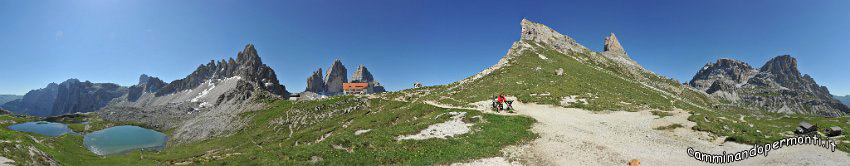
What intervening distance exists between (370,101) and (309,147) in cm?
4121

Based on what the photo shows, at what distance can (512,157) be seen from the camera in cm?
2744

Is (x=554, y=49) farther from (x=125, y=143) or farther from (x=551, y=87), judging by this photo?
(x=125, y=143)

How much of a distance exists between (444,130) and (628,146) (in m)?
16.6

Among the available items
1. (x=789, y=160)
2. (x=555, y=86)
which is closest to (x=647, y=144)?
(x=789, y=160)

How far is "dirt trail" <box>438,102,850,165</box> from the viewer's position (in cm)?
2564

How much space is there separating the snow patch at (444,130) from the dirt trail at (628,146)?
7251mm

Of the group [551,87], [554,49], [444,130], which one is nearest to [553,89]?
[551,87]

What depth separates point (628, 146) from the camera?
1190 inches

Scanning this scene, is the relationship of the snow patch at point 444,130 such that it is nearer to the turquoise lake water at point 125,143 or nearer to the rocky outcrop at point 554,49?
the rocky outcrop at point 554,49

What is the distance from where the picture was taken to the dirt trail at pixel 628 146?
2564cm

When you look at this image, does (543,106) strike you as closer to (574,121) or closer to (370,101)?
(574,121)

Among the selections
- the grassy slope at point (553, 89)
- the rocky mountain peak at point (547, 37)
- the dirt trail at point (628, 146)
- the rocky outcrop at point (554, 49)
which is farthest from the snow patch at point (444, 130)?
the rocky mountain peak at point (547, 37)

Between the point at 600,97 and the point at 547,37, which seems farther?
the point at 547,37

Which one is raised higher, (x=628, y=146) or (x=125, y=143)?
(x=628, y=146)
